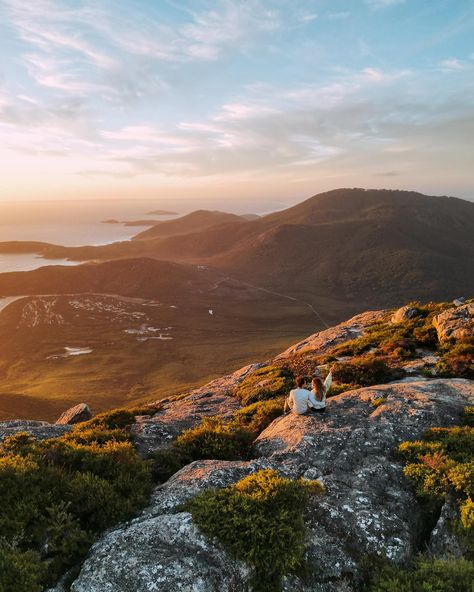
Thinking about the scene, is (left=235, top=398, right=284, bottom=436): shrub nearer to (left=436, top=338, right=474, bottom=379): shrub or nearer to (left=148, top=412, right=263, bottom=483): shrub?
(left=148, top=412, right=263, bottom=483): shrub

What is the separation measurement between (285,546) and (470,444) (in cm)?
680

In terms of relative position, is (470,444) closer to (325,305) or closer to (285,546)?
(285,546)

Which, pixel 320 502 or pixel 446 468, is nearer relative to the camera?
pixel 320 502

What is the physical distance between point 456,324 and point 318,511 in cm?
2051

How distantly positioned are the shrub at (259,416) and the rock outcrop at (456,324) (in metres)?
13.7

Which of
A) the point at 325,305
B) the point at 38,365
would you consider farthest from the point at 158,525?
the point at 325,305

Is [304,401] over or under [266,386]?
over

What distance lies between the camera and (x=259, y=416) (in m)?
15.6

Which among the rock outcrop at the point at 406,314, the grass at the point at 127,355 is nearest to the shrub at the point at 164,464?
the rock outcrop at the point at 406,314

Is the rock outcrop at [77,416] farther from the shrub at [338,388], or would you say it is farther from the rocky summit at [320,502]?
the shrub at [338,388]

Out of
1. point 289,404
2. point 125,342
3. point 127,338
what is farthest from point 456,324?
point 127,338

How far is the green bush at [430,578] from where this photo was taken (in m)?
6.39

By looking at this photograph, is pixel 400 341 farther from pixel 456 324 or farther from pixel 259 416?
pixel 259 416

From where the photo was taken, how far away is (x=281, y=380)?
2255 cm
